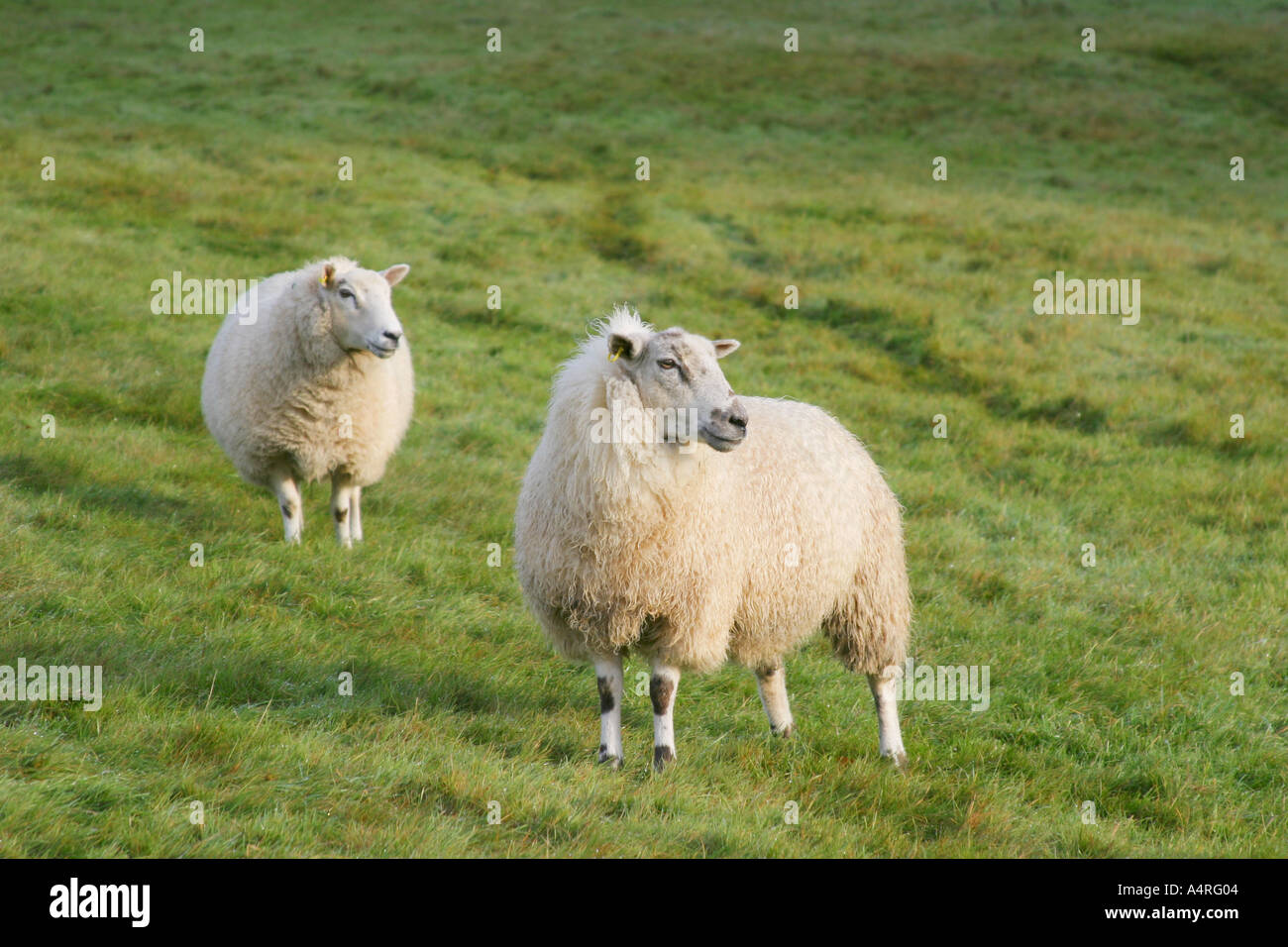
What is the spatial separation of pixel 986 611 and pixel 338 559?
16.2 ft

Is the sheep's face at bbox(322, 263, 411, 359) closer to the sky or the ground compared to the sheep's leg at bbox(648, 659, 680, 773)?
closer to the sky

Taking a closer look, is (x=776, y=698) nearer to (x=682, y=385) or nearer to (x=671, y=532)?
(x=671, y=532)

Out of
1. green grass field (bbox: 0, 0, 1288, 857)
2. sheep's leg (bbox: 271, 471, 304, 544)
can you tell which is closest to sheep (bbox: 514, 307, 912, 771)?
green grass field (bbox: 0, 0, 1288, 857)

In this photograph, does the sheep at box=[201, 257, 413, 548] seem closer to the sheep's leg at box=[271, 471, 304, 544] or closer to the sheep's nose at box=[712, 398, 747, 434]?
the sheep's leg at box=[271, 471, 304, 544]

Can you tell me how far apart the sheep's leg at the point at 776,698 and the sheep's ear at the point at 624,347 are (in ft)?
7.03

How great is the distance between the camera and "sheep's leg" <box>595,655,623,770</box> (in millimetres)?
5945

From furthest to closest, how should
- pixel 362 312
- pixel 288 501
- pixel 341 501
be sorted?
1. pixel 341 501
2. pixel 288 501
3. pixel 362 312

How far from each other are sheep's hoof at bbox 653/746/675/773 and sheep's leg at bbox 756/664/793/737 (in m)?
1.07

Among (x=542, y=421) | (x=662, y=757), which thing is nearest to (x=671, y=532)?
(x=662, y=757)

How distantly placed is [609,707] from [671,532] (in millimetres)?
1000

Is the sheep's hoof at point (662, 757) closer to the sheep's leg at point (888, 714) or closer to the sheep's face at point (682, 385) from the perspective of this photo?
the sheep's leg at point (888, 714)

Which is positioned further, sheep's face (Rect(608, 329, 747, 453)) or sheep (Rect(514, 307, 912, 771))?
sheep (Rect(514, 307, 912, 771))

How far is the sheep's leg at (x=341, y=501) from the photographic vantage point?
949 cm

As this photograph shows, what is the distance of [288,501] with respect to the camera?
934 centimetres
